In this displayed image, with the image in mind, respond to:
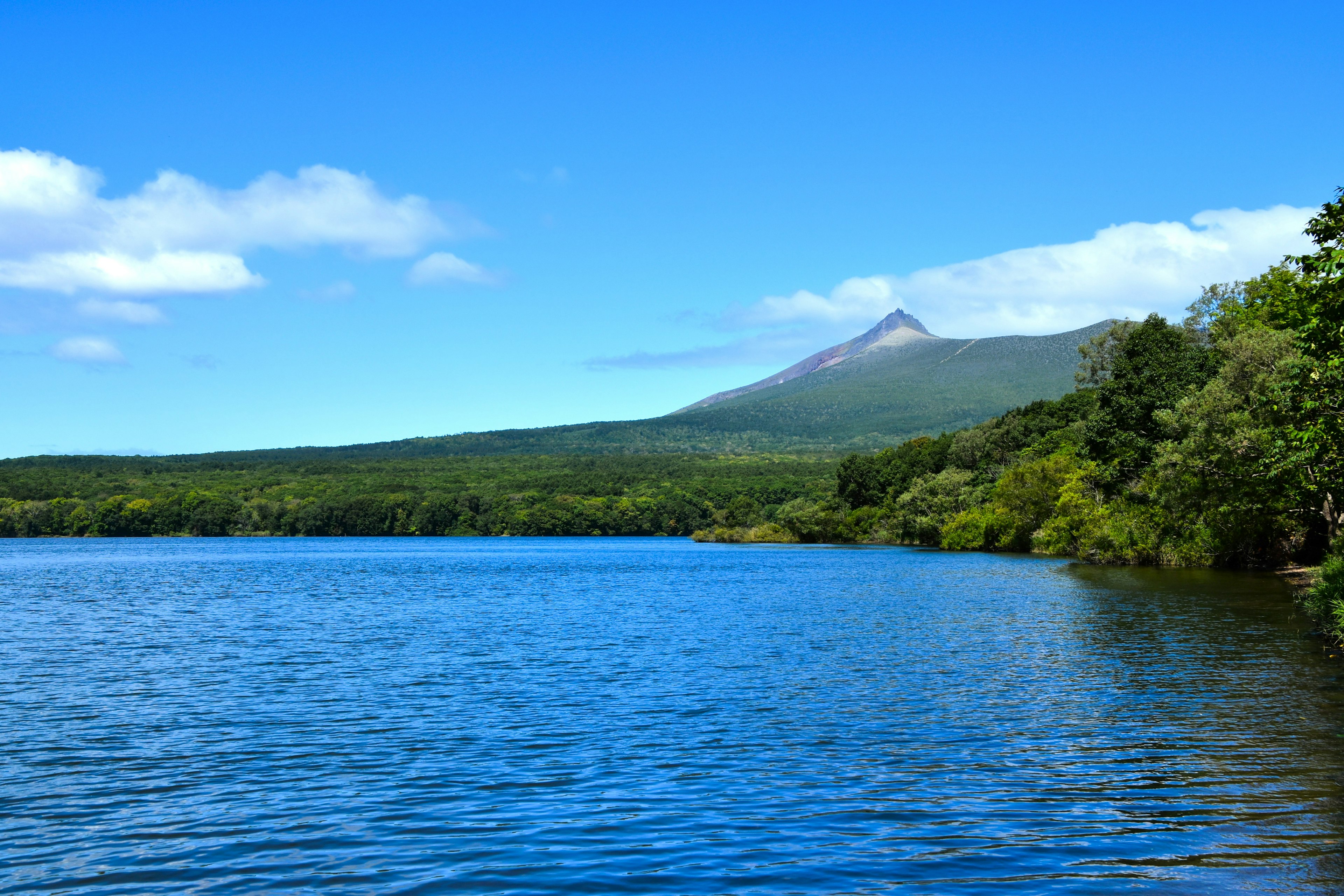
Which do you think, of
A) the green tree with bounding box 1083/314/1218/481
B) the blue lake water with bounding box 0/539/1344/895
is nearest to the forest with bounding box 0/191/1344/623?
the green tree with bounding box 1083/314/1218/481

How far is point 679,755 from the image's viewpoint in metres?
17.9

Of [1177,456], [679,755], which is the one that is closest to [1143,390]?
[1177,456]

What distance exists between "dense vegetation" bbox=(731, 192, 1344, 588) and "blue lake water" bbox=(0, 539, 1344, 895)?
27.0 feet

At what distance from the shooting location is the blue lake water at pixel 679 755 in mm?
12125

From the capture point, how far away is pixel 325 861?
12.5 meters

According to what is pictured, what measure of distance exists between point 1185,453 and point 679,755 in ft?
150

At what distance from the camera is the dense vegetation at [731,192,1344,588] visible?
106ft

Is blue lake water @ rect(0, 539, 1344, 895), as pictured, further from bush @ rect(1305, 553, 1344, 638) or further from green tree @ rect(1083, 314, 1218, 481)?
green tree @ rect(1083, 314, 1218, 481)

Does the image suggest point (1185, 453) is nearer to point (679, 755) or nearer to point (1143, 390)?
point (1143, 390)

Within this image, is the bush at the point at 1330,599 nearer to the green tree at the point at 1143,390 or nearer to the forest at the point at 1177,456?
the forest at the point at 1177,456

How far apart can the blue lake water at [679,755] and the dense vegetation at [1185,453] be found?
27.0 feet

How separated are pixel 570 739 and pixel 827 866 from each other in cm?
818

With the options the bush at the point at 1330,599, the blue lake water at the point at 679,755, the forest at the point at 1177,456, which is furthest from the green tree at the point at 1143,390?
the bush at the point at 1330,599

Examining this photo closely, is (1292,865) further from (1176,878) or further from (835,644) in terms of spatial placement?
(835,644)
